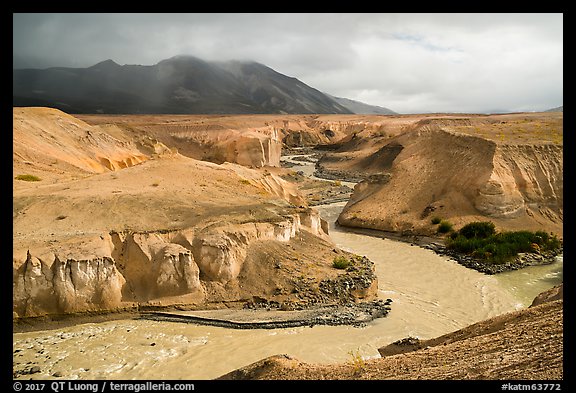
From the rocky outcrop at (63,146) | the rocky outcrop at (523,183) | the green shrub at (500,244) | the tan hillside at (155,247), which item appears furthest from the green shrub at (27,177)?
the rocky outcrop at (523,183)

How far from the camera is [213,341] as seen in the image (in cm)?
1177

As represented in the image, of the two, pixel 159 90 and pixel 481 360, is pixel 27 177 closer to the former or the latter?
pixel 481 360

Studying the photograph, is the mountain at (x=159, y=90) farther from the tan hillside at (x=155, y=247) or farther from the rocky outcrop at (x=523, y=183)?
the rocky outcrop at (x=523, y=183)

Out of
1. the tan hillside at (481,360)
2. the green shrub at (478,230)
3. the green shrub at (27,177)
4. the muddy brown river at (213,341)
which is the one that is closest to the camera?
the tan hillside at (481,360)

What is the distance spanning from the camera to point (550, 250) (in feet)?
66.3

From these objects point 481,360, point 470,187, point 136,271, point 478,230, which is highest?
point 470,187

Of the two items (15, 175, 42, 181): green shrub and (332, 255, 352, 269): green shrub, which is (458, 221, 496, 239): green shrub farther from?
(15, 175, 42, 181): green shrub

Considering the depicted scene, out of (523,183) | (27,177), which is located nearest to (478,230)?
(523,183)

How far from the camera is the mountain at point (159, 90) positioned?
116m

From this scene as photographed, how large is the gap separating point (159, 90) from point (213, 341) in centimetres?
14264

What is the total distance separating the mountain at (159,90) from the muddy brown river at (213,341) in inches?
4032

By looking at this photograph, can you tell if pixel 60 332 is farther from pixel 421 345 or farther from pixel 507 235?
pixel 507 235
